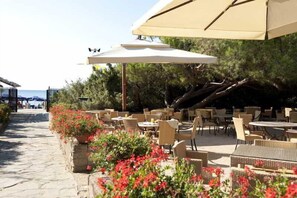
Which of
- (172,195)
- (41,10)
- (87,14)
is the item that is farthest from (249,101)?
(172,195)

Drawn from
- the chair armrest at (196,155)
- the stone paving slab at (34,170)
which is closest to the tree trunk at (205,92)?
the stone paving slab at (34,170)

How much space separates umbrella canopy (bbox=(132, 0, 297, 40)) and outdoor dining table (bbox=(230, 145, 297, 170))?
129cm

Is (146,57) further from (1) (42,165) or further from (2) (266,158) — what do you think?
(2) (266,158)

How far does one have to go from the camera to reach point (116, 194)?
228 centimetres

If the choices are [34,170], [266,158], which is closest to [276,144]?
[266,158]

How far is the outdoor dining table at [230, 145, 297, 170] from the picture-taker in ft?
11.4

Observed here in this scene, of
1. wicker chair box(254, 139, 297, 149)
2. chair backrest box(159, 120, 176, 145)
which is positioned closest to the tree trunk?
chair backrest box(159, 120, 176, 145)

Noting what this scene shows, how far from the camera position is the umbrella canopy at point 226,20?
133 inches

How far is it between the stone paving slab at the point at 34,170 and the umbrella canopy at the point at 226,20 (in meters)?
2.78

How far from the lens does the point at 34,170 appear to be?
6727 millimetres

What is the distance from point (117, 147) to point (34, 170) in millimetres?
2940

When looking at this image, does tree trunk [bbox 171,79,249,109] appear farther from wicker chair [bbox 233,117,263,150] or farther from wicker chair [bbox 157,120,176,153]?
wicker chair [bbox 157,120,176,153]

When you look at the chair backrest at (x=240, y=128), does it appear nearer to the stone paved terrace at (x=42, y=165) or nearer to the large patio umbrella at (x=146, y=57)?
the stone paved terrace at (x=42, y=165)

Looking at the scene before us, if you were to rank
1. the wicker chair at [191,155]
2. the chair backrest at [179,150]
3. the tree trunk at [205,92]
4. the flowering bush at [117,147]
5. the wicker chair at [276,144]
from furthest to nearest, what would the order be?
the tree trunk at [205,92] < the wicker chair at [276,144] < the flowering bush at [117,147] < the chair backrest at [179,150] < the wicker chair at [191,155]
